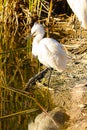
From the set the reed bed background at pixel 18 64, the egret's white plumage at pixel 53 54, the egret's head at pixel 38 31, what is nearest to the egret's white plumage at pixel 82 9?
the egret's head at pixel 38 31

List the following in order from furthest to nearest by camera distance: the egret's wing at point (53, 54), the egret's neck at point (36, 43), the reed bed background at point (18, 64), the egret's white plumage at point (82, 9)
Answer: the egret's white plumage at point (82, 9)
the egret's neck at point (36, 43)
the egret's wing at point (53, 54)
the reed bed background at point (18, 64)

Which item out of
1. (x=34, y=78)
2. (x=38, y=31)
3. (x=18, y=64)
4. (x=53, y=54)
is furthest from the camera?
(x=18, y=64)

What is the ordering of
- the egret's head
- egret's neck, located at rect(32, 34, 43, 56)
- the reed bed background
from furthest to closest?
the egret's head, egret's neck, located at rect(32, 34, 43, 56), the reed bed background

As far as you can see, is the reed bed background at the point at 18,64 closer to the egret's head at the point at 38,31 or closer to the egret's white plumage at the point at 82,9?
the egret's head at the point at 38,31

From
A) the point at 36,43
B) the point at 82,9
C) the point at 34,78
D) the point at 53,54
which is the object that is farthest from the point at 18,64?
the point at 53,54

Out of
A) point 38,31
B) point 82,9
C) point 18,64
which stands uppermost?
point 82,9

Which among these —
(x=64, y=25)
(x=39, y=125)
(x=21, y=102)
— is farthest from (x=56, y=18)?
(x=39, y=125)

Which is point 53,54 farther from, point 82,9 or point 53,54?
point 82,9

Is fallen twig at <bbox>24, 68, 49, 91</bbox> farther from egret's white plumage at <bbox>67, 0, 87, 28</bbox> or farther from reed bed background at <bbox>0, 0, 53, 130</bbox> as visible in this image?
egret's white plumage at <bbox>67, 0, 87, 28</bbox>

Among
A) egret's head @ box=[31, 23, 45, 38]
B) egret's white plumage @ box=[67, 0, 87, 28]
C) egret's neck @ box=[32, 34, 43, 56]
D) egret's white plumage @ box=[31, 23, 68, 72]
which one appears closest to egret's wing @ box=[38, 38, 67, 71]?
egret's white plumage @ box=[31, 23, 68, 72]

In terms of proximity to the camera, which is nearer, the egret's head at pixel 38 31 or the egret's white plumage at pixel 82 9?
the egret's head at pixel 38 31

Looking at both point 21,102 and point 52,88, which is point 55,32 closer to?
point 52,88

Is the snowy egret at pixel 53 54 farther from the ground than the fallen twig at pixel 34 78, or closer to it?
farther from the ground

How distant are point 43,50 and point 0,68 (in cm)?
121
